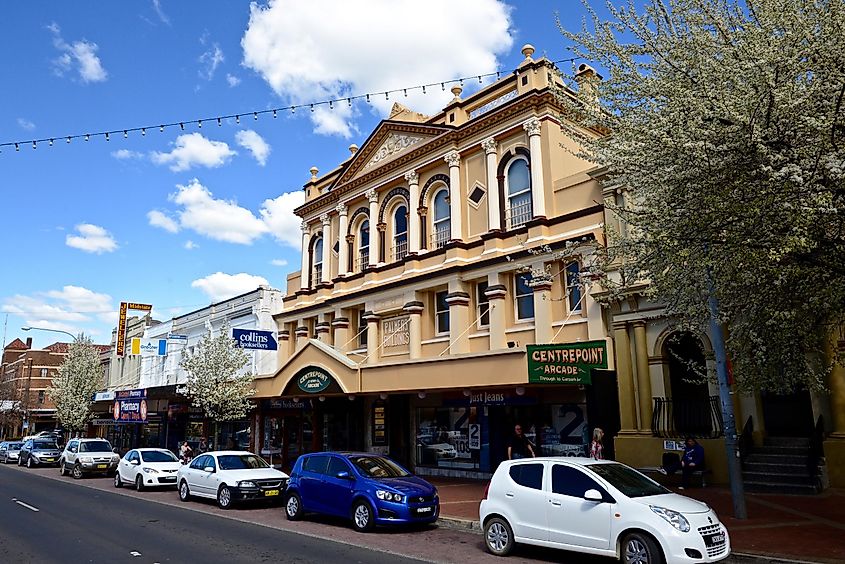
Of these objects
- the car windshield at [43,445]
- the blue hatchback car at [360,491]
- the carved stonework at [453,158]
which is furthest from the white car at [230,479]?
the car windshield at [43,445]

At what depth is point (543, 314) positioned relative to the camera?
63.9 feet

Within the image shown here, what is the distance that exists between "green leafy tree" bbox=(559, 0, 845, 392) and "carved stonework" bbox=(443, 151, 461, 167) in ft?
40.6

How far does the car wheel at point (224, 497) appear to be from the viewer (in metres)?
16.1

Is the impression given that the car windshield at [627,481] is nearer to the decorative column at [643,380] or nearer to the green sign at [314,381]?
the decorative column at [643,380]

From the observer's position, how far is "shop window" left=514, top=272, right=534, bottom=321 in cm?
2048

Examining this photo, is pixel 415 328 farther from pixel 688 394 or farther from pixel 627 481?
pixel 627 481

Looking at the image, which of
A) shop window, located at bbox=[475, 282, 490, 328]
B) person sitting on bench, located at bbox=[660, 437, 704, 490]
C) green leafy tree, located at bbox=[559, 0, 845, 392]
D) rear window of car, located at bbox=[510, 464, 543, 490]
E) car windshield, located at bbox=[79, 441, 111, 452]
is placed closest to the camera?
green leafy tree, located at bbox=[559, 0, 845, 392]

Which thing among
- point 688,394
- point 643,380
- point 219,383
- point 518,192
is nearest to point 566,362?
point 643,380

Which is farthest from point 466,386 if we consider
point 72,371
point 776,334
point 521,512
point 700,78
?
point 72,371

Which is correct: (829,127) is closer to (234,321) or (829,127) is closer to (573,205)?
(573,205)

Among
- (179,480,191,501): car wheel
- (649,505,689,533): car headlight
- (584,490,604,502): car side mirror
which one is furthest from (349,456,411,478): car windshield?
(179,480,191,501): car wheel

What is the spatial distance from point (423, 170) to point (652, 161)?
51.6 feet

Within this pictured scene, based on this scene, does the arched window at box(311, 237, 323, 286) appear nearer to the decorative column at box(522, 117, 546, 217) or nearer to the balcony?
the decorative column at box(522, 117, 546, 217)

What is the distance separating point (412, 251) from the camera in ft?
79.5
